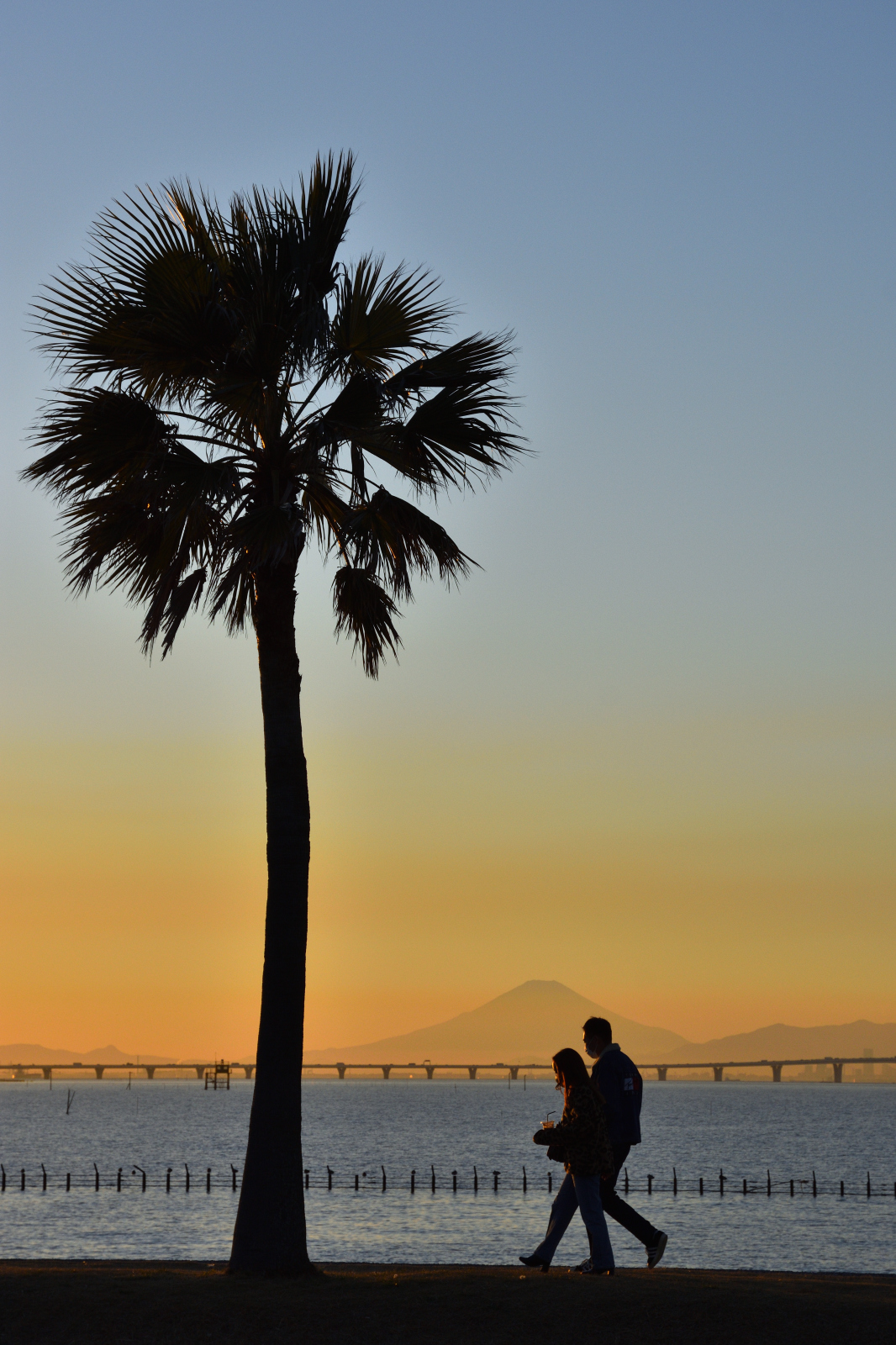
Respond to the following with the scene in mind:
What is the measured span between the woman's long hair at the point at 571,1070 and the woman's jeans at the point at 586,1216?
76 centimetres

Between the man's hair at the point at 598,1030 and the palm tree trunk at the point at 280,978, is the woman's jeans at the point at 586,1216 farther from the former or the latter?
the palm tree trunk at the point at 280,978

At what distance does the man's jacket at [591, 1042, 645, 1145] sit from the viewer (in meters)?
11.9

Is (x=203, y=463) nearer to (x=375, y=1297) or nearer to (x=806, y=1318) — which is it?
(x=375, y=1297)

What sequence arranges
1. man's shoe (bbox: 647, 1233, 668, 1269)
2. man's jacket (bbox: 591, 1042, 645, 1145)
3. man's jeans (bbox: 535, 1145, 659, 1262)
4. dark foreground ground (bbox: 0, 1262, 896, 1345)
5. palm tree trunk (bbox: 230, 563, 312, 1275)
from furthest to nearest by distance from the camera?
palm tree trunk (bbox: 230, 563, 312, 1275), man's shoe (bbox: 647, 1233, 668, 1269), man's jacket (bbox: 591, 1042, 645, 1145), man's jeans (bbox: 535, 1145, 659, 1262), dark foreground ground (bbox: 0, 1262, 896, 1345)

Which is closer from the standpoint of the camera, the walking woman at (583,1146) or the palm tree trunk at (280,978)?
the walking woman at (583,1146)

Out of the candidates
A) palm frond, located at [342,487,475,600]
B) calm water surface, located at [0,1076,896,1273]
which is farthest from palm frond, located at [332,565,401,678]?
calm water surface, located at [0,1076,896,1273]

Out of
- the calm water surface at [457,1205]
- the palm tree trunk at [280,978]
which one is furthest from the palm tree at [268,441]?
the calm water surface at [457,1205]

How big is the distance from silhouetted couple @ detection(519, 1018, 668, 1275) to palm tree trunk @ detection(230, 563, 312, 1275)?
2.39m

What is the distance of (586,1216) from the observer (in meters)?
11.7

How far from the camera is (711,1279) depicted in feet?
38.4

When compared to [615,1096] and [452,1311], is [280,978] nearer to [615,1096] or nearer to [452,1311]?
[615,1096]

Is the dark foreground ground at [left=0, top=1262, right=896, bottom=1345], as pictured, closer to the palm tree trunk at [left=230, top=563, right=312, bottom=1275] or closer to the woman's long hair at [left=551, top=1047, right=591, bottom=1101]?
the palm tree trunk at [left=230, top=563, right=312, bottom=1275]

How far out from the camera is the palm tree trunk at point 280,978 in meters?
12.5

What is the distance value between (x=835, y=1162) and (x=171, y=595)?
109 m
